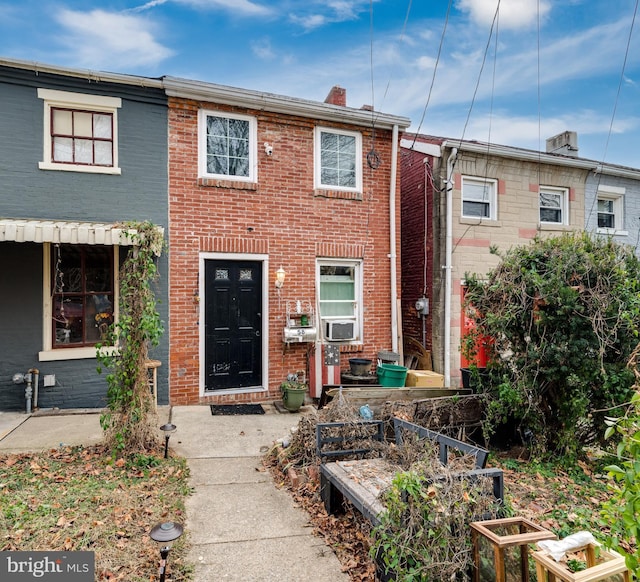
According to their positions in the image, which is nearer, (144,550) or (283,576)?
(283,576)

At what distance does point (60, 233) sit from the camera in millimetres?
5926

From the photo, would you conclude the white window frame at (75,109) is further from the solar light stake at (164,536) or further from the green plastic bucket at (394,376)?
the solar light stake at (164,536)

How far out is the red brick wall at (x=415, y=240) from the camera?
1003cm

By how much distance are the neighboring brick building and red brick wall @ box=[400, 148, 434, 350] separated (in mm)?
1250

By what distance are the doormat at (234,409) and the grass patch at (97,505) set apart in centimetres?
211

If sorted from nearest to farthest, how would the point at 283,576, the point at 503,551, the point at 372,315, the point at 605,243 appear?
the point at 503,551 < the point at 283,576 < the point at 605,243 < the point at 372,315

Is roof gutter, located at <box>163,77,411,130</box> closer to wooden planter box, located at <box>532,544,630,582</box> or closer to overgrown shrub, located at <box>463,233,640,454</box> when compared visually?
overgrown shrub, located at <box>463,233,640,454</box>

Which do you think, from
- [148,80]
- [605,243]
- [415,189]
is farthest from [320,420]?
[415,189]

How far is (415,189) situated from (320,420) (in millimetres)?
7413

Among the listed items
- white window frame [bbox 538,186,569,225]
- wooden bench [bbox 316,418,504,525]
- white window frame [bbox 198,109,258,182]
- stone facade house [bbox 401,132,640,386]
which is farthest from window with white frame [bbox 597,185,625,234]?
wooden bench [bbox 316,418,504,525]

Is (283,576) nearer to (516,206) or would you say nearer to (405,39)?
(405,39)

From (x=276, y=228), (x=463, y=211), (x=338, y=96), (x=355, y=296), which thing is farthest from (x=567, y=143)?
(x=276, y=228)

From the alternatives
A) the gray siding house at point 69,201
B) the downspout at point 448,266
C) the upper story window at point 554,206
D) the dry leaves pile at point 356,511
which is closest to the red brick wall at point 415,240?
the downspout at point 448,266

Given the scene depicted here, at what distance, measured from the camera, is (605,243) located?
17.8ft
